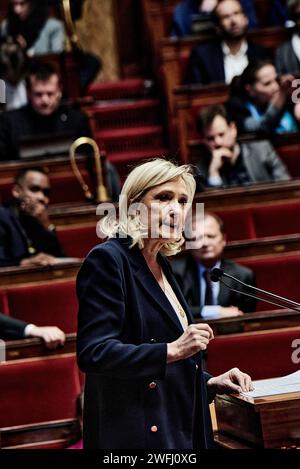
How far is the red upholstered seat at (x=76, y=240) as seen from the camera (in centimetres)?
133

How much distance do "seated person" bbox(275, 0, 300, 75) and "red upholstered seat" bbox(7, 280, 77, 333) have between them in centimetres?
75

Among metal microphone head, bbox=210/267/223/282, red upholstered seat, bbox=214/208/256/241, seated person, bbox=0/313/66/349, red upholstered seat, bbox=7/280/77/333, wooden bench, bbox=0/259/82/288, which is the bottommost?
seated person, bbox=0/313/66/349

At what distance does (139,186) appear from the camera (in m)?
0.58

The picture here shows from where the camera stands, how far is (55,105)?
164 centimetres

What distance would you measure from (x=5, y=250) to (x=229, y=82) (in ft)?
2.03

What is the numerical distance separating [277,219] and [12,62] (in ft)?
2.22

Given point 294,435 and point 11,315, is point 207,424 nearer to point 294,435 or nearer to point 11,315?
point 294,435

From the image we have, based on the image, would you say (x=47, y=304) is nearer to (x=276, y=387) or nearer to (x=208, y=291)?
(x=208, y=291)

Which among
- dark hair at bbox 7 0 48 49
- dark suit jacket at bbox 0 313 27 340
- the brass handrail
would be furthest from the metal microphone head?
dark hair at bbox 7 0 48 49

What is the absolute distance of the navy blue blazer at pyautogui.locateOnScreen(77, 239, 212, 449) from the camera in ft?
1.77

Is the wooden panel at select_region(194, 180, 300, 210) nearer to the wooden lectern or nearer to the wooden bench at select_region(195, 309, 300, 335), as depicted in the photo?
the wooden bench at select_region(195, 309, 300, 335)

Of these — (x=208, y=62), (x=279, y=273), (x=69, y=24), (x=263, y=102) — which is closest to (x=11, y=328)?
(x=279, y=273)

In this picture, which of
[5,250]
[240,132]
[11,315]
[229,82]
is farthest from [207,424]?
[229,82]
